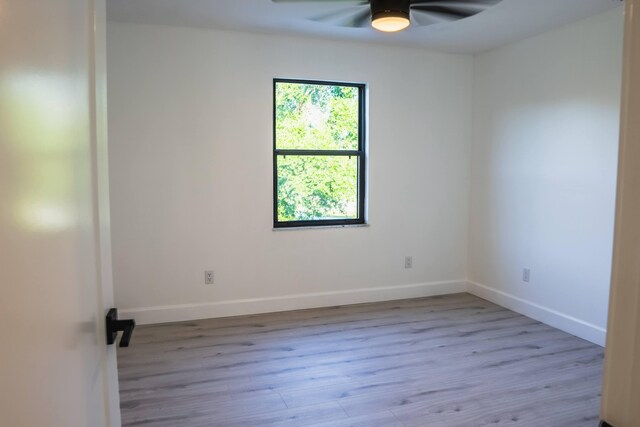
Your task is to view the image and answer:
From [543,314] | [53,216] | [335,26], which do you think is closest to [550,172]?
[543,314]

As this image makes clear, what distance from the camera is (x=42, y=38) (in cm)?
71

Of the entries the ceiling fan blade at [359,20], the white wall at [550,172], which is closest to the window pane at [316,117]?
the ceiling fan blade at [359,20]

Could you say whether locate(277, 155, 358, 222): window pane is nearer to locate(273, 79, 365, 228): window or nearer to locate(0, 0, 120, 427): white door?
locate(273, 79, 365, 228): window

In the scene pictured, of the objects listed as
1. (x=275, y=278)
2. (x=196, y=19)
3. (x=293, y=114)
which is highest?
(x=196, y=19)

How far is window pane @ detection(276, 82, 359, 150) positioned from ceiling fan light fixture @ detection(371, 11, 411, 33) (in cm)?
169

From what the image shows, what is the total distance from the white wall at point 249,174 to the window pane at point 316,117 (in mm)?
151

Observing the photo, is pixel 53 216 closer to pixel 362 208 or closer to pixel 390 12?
pixel 390 12

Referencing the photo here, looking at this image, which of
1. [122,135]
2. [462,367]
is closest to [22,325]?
[462,367]

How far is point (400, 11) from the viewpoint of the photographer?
252 cm

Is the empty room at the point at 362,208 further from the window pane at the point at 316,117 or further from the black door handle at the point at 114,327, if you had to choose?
the black door handle at the point at 114,327

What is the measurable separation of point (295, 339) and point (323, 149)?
5.86 feet

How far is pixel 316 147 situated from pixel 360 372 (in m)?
2.16

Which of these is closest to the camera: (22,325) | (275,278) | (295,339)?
(22,325)

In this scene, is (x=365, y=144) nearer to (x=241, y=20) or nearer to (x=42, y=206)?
(x=241, y=20)
